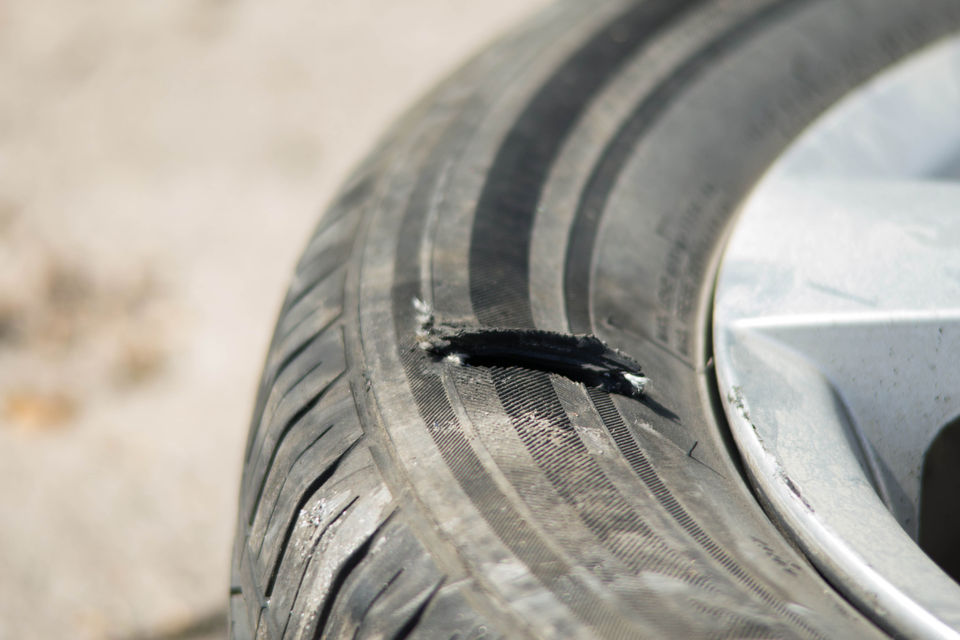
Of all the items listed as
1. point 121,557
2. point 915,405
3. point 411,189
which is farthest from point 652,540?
point 121,557

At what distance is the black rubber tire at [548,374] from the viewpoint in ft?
2.14

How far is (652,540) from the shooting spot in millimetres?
677

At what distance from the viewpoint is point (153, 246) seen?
7.03ft

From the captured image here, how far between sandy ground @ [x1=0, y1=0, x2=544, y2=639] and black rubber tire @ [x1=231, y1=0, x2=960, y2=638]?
0.84m

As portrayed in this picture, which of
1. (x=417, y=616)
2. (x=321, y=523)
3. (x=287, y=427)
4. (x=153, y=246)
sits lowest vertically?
(x=417, y=616)

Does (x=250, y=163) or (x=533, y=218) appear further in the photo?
(x=250, y=163)

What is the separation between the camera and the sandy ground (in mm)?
1579

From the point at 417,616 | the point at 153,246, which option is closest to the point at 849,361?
the point at 417,616

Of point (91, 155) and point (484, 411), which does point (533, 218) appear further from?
point (91, 155)

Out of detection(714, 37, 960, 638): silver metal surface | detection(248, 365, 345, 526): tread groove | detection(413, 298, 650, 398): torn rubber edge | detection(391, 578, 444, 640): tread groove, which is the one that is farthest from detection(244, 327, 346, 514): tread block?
detection(714, 37, 960, 638): silver metal surface

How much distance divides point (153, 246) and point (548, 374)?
1.65m

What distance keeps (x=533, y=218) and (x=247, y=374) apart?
1111mm

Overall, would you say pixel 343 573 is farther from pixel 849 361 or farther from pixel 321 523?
pixel 849 361

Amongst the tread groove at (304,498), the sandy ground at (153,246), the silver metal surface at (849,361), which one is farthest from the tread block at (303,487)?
the sandy ground at (153,246)
